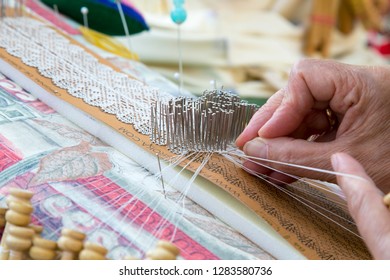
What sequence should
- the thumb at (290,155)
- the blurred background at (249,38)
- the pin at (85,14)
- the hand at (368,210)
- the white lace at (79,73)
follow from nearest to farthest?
the hand at (368,210)
the thumb at (290,155)
the white lace at (79,73)
the pin at (85,14)
the blurred background at (249,38)

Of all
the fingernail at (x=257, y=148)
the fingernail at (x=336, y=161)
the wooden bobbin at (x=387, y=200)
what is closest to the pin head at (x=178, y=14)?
the fingernail at (x=257, y=148)

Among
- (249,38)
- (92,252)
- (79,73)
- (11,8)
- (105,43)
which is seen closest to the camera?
(92,252)

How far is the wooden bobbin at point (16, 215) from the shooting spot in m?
0.83

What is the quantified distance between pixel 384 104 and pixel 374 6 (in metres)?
2.38

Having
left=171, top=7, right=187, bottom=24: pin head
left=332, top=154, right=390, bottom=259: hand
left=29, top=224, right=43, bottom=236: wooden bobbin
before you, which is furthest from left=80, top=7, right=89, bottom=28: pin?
left=332, top=154, right=390, bottom=259: hand

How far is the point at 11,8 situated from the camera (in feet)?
5.41

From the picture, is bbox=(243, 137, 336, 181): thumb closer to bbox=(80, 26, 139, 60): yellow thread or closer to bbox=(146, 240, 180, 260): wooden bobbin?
bbox=(146, 240, 180, 260): wooden bobbin

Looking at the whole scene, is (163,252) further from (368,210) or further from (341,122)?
(341,122)

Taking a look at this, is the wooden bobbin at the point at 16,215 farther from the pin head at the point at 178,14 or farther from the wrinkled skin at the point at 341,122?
the pin head at the point at 178,14

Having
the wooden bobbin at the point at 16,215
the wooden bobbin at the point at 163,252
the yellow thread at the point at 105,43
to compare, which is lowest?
the wooden bobbin at the point at 163,252

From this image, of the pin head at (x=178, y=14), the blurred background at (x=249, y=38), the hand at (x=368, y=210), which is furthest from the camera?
the blurred background at (x=249, y=38)

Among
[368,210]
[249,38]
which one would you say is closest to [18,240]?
[368,210]

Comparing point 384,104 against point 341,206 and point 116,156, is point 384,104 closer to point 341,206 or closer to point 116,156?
point 341,206

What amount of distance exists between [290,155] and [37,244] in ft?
1.49
